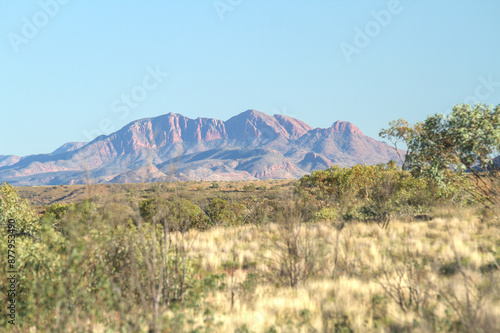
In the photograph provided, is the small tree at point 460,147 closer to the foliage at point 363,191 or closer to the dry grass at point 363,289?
the dry grass at point 363,289

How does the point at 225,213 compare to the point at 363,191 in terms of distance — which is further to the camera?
the point at 363,191

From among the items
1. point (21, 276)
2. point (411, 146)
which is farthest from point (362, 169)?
point (21, 276)

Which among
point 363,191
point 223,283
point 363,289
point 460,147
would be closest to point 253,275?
point 223,283

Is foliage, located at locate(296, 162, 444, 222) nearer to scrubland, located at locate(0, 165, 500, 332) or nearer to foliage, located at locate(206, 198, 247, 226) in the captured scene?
foliage, located at locate(206, 198, 247, 226)

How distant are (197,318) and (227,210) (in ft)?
74.4

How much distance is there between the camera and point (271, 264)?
36.5 ft

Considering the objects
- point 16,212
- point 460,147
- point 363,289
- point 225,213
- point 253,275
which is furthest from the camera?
point 225,213

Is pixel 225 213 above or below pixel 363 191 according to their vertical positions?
below

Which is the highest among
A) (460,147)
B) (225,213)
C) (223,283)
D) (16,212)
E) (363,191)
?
(460,147)

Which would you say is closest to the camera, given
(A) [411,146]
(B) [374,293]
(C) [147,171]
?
(C) [147,171]

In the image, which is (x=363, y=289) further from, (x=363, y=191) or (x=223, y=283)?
(x=363, y=191)

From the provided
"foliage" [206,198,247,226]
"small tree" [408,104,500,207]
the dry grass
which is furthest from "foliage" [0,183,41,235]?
"small tree" [408,104,500,207]

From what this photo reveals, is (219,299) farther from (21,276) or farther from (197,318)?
(21,276)

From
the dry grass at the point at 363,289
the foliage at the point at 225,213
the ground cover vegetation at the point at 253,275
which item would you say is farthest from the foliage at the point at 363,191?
the dry grass at the point at 363,289
